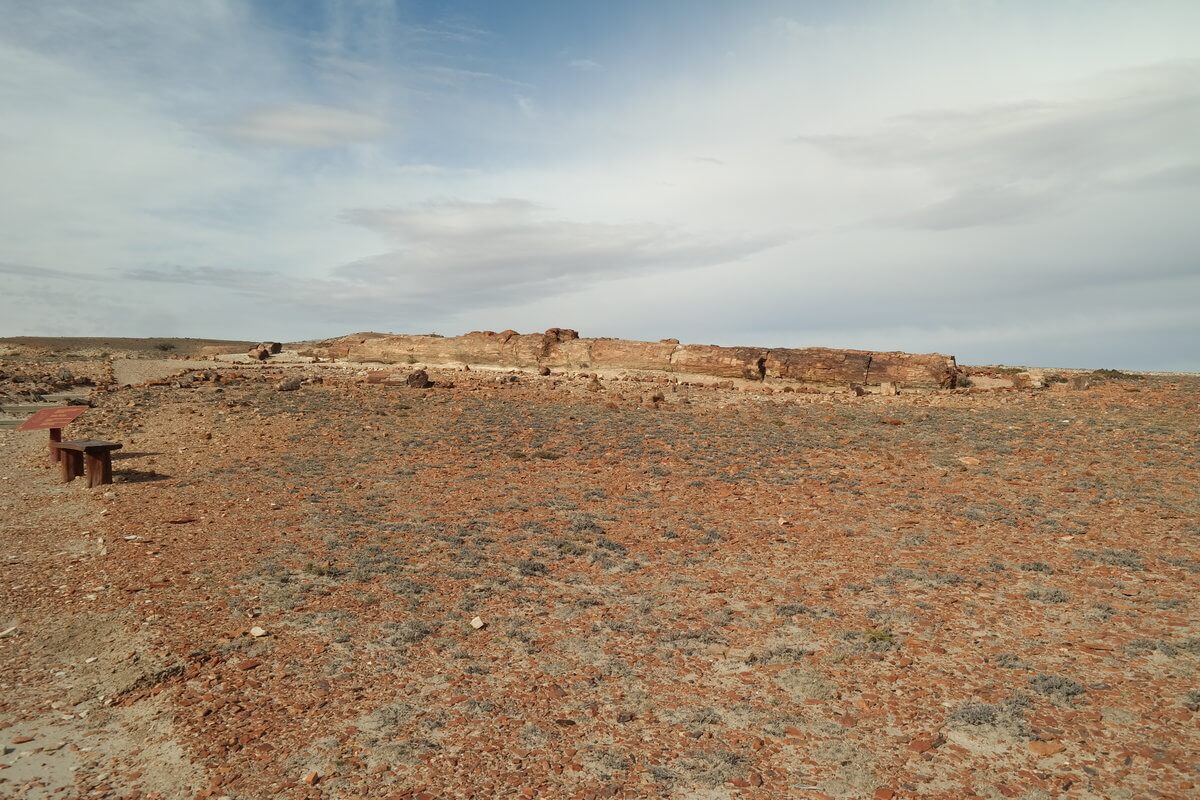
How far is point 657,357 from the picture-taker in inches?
1208

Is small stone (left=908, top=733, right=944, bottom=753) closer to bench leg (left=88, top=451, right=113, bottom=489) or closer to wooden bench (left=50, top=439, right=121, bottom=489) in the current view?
wooden bench (left=50, top=439, right=121, bottom=489)

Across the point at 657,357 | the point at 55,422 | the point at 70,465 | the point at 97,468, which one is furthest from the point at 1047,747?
the point at 657,357

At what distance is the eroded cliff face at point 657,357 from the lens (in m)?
26.4

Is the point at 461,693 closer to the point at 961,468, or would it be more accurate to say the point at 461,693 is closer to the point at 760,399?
the point at 961,468

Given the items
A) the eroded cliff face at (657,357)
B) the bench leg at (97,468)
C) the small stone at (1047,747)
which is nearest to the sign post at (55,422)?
the bench leg at (97,468)

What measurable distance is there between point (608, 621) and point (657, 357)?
79.4ft

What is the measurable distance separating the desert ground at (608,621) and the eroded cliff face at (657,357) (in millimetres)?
11474

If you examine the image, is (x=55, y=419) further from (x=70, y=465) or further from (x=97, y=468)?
(x=97, y=468)

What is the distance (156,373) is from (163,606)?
101 feet

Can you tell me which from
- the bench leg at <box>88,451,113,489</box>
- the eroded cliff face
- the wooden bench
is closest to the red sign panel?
the wooden bench

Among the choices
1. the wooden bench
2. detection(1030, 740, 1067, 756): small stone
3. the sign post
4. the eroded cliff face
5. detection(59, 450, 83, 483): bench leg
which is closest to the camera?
detection(1030, 740, 1067, 756): small stone

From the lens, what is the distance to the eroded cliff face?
1041 inches

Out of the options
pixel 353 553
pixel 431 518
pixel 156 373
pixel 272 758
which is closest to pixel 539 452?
pixel 431 518

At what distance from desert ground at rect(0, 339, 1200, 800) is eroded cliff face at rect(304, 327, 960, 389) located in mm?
11474
